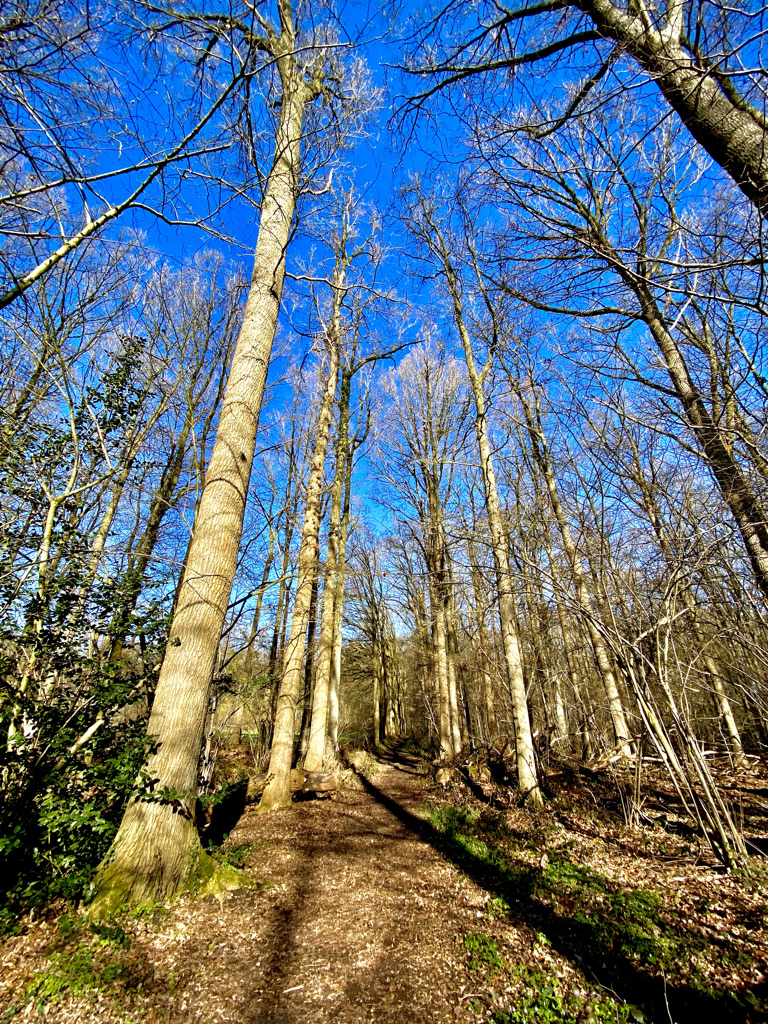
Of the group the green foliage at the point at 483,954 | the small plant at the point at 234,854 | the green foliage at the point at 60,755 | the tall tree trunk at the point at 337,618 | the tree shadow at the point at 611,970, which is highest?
the tall tree trunk at the point at 337,618

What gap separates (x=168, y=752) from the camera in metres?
3.32

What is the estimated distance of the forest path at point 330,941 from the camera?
8.28 ft

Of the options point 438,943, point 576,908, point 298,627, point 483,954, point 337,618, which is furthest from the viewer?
point 337,618

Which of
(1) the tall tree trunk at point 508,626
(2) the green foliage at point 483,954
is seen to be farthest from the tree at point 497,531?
(2) the green foliage at point 483,954

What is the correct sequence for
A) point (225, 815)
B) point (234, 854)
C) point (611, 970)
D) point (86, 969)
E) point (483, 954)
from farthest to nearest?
1. point (225, 815)
2. point (234, 854)
3. point (483, 954)
4. point (611, 970)
5. point (86, 969)

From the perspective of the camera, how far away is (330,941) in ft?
10.8

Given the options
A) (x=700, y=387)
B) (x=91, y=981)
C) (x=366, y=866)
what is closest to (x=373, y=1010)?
(x=91, y=981)

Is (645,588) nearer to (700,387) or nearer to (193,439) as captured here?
(700,387)

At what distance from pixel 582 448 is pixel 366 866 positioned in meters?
5.76

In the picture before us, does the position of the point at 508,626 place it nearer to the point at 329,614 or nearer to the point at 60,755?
the point at 329,614

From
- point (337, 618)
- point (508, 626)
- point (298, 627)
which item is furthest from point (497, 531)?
point (337, 618)

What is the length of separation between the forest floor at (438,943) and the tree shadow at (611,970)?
0.01 metres

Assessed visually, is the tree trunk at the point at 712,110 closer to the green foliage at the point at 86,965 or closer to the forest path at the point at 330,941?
the forest path at the point at 330,941

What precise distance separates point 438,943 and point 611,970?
4.13 ft
